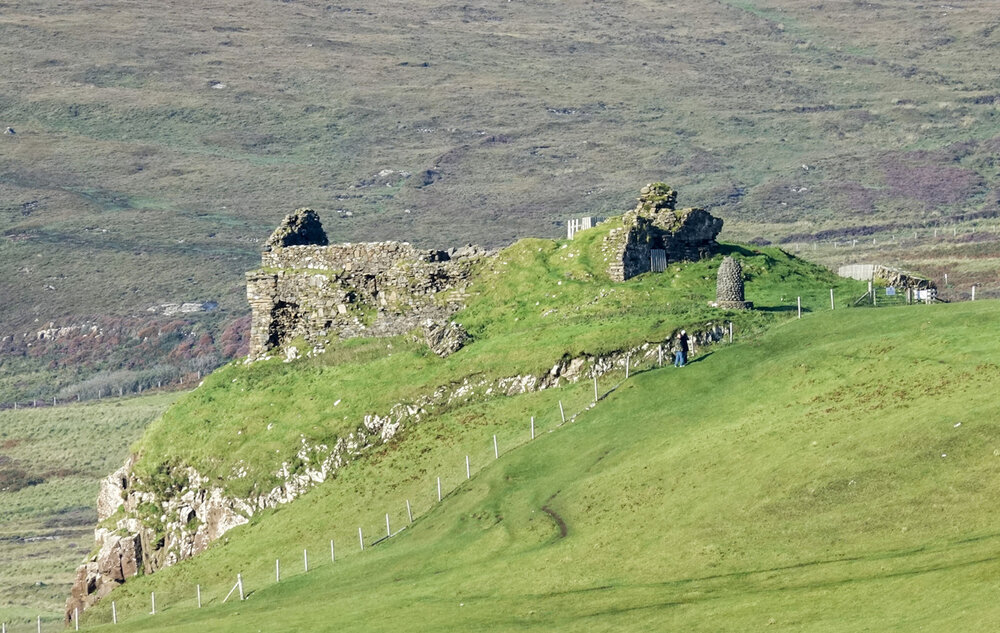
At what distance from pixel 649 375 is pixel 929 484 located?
16235 mm

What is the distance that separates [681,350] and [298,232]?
23038 millimetres

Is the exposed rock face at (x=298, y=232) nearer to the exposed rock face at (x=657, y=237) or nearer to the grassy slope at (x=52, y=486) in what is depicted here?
Answer: the exposed rock face at (x=657, y=237)

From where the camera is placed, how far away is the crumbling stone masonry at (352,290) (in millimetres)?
67125

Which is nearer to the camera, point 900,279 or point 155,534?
point 155,534

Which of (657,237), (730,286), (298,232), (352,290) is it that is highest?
(298,232)

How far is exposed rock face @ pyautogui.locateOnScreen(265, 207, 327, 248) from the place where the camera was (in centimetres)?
7250

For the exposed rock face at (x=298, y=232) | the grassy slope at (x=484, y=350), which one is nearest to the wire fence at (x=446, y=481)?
the grassy slope at (x=484, y=350)

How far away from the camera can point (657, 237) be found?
67.4m

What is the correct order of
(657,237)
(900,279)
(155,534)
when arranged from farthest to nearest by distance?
(657,237) → (900,279) → (155,534)

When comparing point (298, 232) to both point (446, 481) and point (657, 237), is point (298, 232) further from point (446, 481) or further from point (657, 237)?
point (446, 481)

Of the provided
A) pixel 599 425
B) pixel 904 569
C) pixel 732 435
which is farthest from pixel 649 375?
pixel 904 569

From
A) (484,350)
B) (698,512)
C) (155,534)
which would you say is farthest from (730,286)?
(155,534)

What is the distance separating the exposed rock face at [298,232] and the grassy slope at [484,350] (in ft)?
21.8

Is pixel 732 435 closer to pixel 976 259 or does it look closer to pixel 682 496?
pixel 682 496
